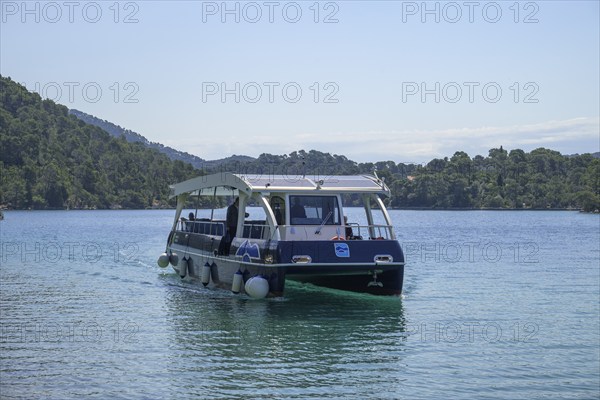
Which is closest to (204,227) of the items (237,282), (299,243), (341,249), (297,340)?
(237,282)

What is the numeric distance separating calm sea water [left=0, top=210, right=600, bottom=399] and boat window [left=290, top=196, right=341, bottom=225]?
2.29 metres

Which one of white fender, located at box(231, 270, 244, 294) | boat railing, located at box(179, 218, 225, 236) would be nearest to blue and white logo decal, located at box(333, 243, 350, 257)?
white fender, located at box(231, 270, 244, 294)

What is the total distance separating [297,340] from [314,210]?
6.25 metres

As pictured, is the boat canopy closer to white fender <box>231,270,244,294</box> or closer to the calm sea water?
white fender <box>231,270,244,294</box>

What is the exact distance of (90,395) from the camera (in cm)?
1452

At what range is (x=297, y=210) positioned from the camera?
2494 centimetres

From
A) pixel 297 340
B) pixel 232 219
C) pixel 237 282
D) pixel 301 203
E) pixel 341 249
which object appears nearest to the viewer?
pixel 297 340

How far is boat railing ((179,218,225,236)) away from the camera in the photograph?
1094 inches

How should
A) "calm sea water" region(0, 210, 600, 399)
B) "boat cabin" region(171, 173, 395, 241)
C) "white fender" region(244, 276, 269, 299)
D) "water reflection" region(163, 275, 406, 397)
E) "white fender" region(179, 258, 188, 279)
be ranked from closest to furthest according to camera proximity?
"calm sea water" region(0, 210, 600, 399), "water reflection" region(163, 275, 406, 397), "white fender" region(244, 276, 269, 299), "boat cabin" region(171, 173, 395, 241), "white fender" region(179, 258, 188, 279)

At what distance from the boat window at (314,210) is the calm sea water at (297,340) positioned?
7.50ft

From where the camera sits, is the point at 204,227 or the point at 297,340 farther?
the point at 204,227

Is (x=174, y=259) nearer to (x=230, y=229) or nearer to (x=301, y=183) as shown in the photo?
(x=230, y=229)

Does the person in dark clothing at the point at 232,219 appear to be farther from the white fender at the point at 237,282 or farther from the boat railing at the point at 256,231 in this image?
the white fender at the point at 237,282

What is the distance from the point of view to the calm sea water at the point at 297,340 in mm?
15469
